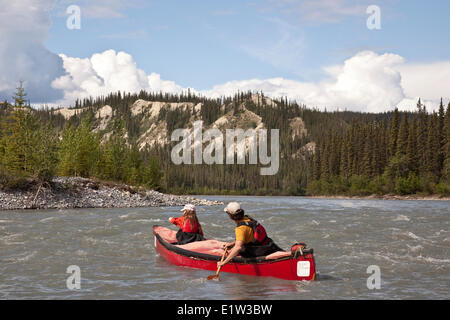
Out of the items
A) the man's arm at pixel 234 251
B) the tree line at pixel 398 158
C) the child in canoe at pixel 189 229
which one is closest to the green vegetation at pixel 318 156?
the tree line at pixel 398 158

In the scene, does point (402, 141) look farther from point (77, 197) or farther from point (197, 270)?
point (197, 270)

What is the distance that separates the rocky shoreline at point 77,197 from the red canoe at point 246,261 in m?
28.8

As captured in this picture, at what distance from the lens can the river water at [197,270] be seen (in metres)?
11.7

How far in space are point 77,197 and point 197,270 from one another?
111ft

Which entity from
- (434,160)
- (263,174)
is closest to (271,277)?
(434,160)

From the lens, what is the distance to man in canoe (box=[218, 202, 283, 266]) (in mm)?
13039

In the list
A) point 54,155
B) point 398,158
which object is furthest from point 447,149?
point 54,155

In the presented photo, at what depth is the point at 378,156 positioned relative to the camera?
334ft

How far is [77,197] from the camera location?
45.9 m

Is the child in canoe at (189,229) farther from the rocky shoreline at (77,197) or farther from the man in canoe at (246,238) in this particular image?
the rocky shoreline at (77,197)

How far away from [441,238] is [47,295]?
1793 centimetres

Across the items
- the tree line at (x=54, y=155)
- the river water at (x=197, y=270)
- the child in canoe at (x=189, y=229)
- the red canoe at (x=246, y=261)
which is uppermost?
the tree line at (x=54, y=155)

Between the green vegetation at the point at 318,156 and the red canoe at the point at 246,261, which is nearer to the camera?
the red canoe at the point at 246,261
